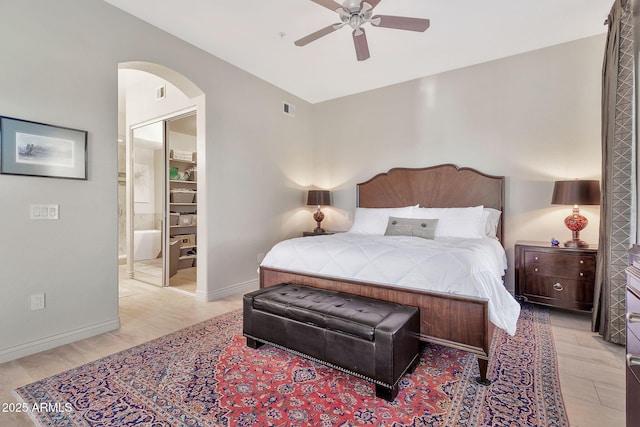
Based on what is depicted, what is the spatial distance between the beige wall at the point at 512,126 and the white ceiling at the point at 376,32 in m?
0.22

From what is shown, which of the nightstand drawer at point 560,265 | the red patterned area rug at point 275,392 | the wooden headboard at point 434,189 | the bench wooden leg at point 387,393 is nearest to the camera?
the red patterned area rug at point 275,392

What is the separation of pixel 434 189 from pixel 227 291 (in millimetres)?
3129

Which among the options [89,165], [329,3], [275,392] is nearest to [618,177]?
[329,3]

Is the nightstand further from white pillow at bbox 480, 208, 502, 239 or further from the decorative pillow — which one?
the decorative pillow

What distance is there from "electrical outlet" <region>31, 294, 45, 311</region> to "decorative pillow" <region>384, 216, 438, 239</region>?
3266 millimetres

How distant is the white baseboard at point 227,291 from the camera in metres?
3.70

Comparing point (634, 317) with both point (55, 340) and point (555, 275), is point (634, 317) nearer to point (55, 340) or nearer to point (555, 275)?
point (555, 275)

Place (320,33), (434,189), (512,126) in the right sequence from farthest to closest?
(434,189) → (512,126) → (320,33)

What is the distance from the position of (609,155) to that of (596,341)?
161 cm

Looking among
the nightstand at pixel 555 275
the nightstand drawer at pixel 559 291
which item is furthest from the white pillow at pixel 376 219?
the nightstand drawer at pixel 559 291

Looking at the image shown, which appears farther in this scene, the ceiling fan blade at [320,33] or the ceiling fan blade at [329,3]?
the ceiling fan blade at [320,33]

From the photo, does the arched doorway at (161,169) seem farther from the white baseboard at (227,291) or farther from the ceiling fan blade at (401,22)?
the ceiling fan blade at (401,22)

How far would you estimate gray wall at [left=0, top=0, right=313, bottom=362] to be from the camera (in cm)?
226

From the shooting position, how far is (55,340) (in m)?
2.46
